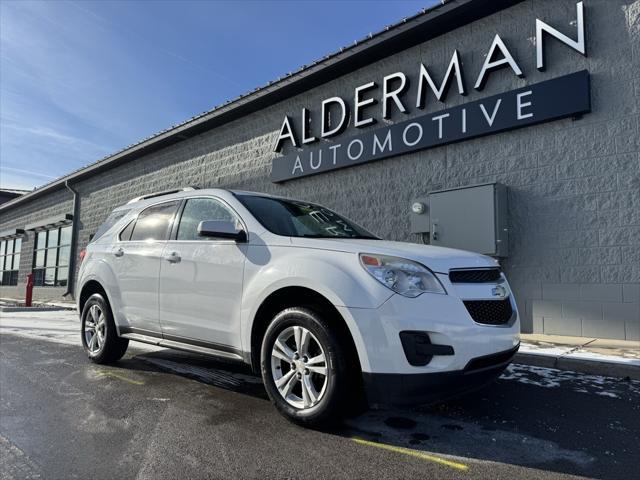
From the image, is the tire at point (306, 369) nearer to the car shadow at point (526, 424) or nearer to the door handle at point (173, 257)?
the car shadow at point (526, 424)

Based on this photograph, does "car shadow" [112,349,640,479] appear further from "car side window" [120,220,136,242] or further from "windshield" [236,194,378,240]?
"car side window" [120,220,136,242]

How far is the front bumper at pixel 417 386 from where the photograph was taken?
276 cm

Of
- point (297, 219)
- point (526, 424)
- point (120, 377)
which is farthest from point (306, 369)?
point (120, 377)

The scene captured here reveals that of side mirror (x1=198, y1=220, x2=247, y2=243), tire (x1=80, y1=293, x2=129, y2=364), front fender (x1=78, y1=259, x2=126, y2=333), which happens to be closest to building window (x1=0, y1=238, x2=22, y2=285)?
tire (x1=80, y1=293, x2=129, y2=364)

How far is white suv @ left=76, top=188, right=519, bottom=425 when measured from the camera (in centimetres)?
280

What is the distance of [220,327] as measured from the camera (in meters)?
3.71

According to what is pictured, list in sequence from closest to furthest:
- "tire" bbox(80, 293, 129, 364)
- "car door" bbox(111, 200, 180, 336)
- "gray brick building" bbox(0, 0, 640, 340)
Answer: "car door" bbox(111, 200, 180, 336)
"tire" bbox(80, 293, 129, 364)
"gray brick building" bbox(0, 0, 640, 340)

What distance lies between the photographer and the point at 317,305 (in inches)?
125

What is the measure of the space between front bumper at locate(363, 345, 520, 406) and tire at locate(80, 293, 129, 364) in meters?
3.26

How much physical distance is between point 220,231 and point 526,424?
104 inches

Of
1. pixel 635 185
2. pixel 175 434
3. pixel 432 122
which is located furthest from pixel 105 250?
pixel 635 185

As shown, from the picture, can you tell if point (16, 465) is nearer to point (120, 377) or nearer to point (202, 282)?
point (202, 282)

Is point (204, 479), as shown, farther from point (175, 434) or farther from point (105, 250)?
point (105, 250)

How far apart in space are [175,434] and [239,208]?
1827mm
